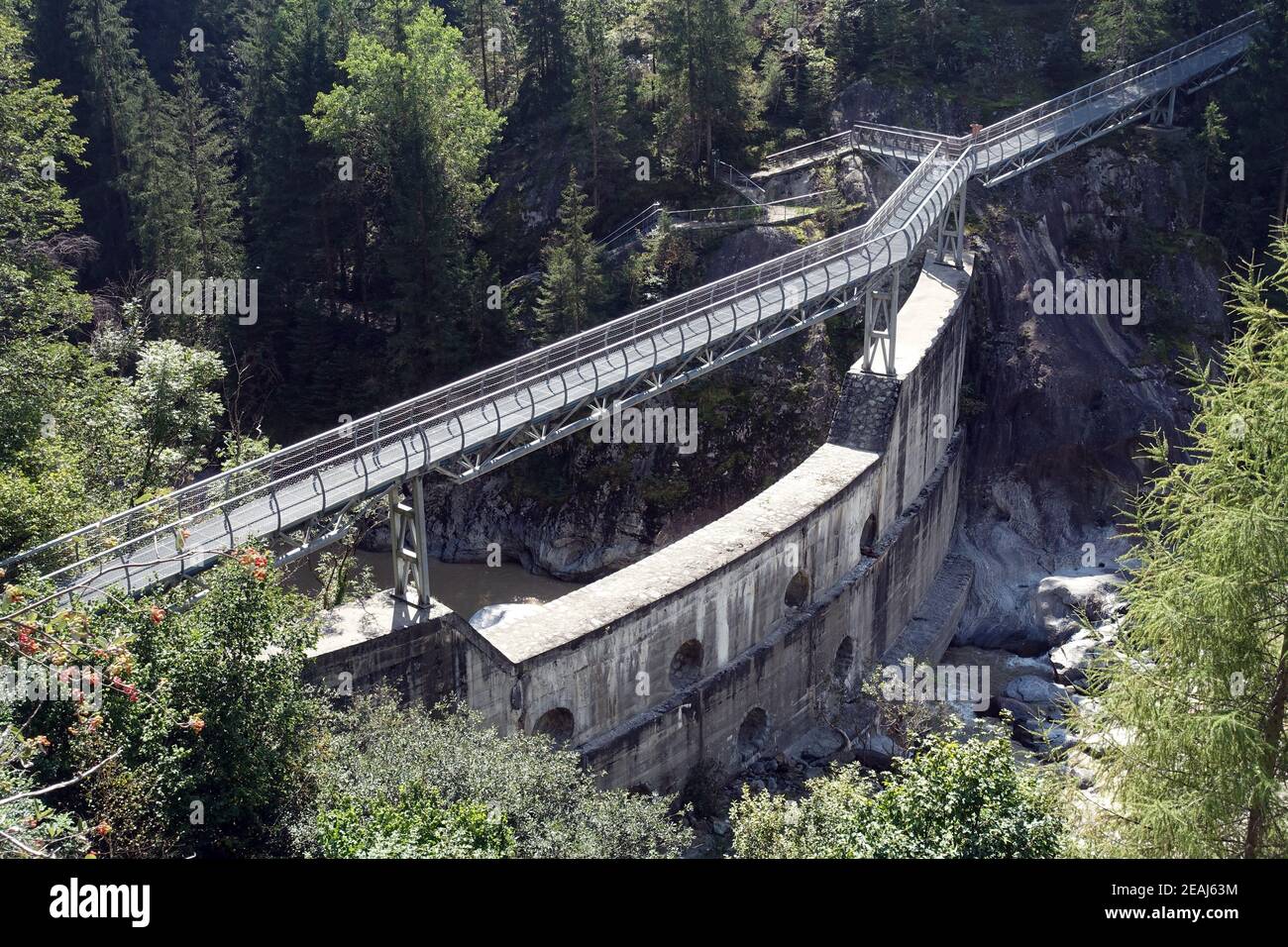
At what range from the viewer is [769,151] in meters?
50.7

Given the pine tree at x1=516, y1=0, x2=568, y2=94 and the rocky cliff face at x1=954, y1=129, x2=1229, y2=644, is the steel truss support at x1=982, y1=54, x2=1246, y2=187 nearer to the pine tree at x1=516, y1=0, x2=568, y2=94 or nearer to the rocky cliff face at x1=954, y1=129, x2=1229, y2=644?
the rocky cliff face at x1=954, y1=129, x2=1229, y2=644

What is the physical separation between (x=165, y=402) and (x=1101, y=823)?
25.0 metres

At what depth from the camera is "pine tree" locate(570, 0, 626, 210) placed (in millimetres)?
48594

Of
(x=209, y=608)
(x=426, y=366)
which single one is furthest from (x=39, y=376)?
(x=426, y=366)

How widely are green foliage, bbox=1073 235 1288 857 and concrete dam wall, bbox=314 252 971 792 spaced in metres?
12.3

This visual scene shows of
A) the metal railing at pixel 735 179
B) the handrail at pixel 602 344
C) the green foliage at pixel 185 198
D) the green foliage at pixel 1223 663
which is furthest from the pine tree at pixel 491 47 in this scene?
the green foliage at pixel 1223 663

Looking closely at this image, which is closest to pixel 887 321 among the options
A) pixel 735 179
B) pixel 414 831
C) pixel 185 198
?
pixel 735 179

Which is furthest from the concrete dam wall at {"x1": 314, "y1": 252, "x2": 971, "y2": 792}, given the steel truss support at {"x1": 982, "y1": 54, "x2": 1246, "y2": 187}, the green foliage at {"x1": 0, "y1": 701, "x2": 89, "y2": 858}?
the steel truss support at {"x1": 982, "y1": 54, "x2": 1246, "y2": 187}

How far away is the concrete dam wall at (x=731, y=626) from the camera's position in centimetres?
2375

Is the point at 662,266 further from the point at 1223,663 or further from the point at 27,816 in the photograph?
the point at 27,816

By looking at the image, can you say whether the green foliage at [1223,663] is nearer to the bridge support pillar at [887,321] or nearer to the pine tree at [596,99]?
the bridge support pillar at [887,321]

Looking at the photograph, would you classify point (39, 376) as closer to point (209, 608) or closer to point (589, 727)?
point (209, 608)

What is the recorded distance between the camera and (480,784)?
18.8 metres
